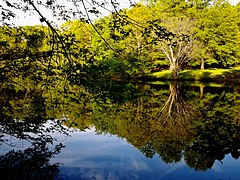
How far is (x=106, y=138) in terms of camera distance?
1758 centimetres

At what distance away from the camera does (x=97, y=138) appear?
1770 cm

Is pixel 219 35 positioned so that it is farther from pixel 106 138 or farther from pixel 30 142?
pixel 30 142

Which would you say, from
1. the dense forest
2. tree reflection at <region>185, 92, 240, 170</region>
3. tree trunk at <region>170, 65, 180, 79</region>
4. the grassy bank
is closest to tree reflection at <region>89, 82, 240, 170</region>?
tree reflection at <region>185, 92, 240, 170</region>

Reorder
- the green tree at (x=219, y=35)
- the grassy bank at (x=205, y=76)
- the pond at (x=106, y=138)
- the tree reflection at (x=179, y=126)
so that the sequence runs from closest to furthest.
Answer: the pond at (x=106, y=138) < the tree reflection at (x=179, y=126) < the grassy bank at (x=205, y=76) < the green tree at (x=219, y=35)

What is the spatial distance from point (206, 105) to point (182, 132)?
885 cm

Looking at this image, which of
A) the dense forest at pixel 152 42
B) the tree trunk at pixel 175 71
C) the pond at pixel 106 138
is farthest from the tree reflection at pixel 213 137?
the tree trunk at pixel 175 71

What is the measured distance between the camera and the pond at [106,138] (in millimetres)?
9695

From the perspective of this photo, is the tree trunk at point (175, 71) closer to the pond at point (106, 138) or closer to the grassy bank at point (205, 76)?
the grassy bank at point (205, 76)

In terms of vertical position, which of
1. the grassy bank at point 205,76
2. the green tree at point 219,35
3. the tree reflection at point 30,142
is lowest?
the tree reflection at point 30,142

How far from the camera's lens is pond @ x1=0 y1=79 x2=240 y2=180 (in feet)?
31.8

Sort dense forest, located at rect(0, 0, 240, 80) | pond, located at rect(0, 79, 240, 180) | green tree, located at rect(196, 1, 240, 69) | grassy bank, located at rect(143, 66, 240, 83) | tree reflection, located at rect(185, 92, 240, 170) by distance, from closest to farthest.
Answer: dense forest, located at rect(0, 0, 240, 80)
pond, located at rect(0, 79, 240, 180)
tree reflection, located at rect(185, 92, 240, 170)
grassy bank, located at rect(143, 66, 240, 83)
green tree, located at rect(196, 1, 240, 69)

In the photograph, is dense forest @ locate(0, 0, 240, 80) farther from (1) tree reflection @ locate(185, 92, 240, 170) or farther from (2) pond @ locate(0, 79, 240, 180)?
(1) tree reflection @ locate(185, 92, 240, 170)

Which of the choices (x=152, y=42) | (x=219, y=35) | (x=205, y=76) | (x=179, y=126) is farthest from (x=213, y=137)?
(x=219, y=35)

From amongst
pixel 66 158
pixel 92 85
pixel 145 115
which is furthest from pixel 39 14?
pixel 145 115
